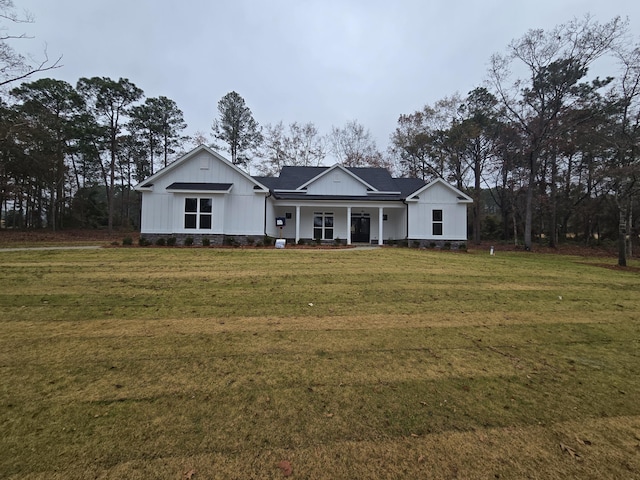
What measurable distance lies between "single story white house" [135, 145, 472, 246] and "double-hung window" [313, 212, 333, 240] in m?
0.07

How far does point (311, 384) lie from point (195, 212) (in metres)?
15.9

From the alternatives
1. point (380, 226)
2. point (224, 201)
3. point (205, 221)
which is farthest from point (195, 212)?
point (380, 226)

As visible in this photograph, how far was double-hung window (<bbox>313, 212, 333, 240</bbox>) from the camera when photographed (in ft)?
71.4

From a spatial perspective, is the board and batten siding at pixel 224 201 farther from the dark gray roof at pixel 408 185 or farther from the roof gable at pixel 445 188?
the dark gray roof at pixel 408 185

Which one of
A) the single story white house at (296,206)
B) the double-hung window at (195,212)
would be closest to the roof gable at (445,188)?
the single story white house at (296,206)

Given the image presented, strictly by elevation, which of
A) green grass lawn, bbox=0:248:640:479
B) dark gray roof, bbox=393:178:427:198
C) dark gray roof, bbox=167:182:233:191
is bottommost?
green grass lawn, bbox=0:248:640:479

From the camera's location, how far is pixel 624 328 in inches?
202

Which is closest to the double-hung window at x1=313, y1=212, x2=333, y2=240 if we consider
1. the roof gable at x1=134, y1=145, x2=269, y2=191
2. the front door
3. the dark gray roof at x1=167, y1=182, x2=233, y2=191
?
the front door

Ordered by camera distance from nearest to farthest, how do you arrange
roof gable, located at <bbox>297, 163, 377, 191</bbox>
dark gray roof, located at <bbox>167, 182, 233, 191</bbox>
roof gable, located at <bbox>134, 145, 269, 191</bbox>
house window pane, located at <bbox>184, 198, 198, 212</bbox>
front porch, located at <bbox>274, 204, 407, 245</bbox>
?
dark gray roof, located at <bbox>167, 182, 233, 191</bbox> < house window pane, located at <bbox>184, 198, 198, 212</bbox> < roof gable, located at <bbox>134, 145, 269, 191</bbox> < roof gable, located at <bbox>297, 163, 377, 191</bbox> < front porch, located at <bbox>274, 204, 407, 245</bbox>

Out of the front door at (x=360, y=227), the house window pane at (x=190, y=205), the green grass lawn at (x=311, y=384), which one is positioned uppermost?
the house window pane at (x=190, y=205)

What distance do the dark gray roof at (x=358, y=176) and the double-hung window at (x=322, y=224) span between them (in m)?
1.58

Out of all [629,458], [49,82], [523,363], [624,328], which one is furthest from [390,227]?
[49,82]

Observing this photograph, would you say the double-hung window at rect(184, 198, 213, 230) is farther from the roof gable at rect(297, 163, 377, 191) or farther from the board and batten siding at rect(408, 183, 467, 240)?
the board and batten siding at rect(408, 183, 467, 240)

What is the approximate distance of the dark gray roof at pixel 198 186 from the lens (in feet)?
55.5
